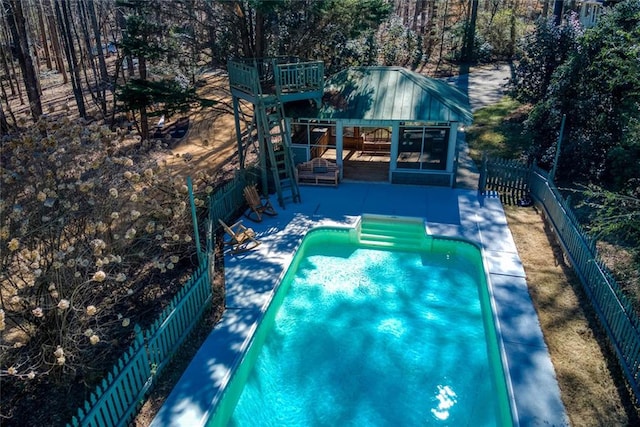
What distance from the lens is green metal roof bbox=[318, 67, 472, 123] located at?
14.7m

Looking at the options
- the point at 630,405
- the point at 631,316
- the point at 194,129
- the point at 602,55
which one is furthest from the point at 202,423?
the point at 194,129

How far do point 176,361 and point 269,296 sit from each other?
2545 mm

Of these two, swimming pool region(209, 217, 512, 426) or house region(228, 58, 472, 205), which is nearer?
swimming pool region(209, 217, 512, 426)

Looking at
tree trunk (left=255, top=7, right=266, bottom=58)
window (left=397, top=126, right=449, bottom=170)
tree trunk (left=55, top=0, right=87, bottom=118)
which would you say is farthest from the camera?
tree trunk (left=55, top=0, right=87, bottom=118)

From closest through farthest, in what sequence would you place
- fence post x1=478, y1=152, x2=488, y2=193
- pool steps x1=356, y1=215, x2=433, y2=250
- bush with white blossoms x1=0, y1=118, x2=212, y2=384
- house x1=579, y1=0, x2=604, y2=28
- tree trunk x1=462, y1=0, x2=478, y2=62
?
bush with white blossoms x1=0, y1=118, x2=212, y2=384, pool steps x1=356, y1=215, x2=433, y2=250, fence post x1=478, y1=152, x2=488, y2=193, house x1=579, y1=0, x2=604, y2=28, tree trunk x1=462, y1=0, x2=478, y2=62

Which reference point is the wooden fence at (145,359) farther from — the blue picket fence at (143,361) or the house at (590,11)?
the house at (590,11)

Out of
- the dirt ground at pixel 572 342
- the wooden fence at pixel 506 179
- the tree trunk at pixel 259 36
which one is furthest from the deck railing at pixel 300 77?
the dirt ground at pixel 572 342

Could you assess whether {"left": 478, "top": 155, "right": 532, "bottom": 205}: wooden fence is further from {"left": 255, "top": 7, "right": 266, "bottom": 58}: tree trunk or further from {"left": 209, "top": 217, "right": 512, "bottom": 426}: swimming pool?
{"left": 255, "top": 7, "right": 266, "bottom": 58}: tree trunk

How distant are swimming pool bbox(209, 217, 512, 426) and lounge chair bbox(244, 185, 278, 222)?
5.97ft

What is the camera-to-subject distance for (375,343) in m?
9.44

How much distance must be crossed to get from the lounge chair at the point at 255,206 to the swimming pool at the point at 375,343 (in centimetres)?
182

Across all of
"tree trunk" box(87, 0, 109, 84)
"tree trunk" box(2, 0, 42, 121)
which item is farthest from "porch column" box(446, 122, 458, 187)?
"tree trunk" box(87, 0, 109, 84)

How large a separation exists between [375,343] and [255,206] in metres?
6.24

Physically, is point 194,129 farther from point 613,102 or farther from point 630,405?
point 630,405
